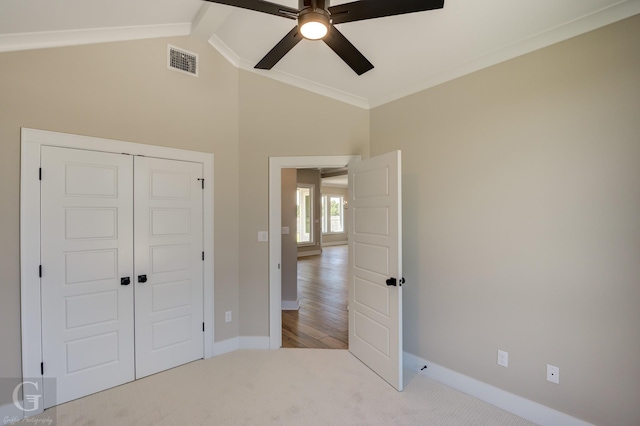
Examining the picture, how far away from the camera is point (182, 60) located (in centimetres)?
282

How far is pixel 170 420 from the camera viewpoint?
6.96 feet

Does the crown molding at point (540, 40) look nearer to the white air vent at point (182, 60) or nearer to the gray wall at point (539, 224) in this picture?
the gray wall at point (539, 224)

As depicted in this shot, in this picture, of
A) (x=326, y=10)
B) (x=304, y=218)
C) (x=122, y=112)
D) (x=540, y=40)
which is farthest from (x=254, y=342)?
(x=304, y=218)

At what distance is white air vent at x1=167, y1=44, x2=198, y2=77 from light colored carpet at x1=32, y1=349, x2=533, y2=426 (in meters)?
2.95

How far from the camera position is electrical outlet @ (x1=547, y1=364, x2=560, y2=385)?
2.06m

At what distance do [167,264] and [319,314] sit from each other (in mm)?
2451

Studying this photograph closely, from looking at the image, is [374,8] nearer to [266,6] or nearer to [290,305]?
[266,6]

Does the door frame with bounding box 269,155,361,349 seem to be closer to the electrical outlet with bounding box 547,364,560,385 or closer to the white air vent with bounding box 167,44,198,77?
the white air vent with bounding box 167,44,198,77

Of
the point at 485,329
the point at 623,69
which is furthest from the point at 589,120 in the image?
the point at 485,329

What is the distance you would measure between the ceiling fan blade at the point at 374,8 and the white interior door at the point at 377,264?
1.17 meters

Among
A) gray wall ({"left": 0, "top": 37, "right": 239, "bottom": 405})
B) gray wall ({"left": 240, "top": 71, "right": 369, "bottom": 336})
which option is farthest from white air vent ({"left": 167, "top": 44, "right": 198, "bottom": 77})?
gray wall ({"left": 240, "top": 71, "right": 369, "bottom": 336})

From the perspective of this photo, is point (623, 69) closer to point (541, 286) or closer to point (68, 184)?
point (541, 286)

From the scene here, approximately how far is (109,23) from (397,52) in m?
2.39

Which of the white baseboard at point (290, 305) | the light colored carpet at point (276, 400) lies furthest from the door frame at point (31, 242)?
the white baseboard at point (290, 305)
